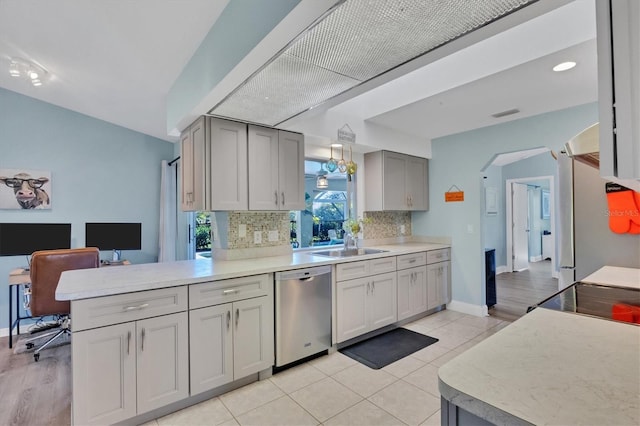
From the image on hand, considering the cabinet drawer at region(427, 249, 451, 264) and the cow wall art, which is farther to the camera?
the cabinet drawer at region(427, 249, 451, 264)

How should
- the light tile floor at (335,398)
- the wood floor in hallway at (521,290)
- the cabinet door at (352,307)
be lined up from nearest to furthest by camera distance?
the light tile floor at (335,398)
the cabinet door at (352,307)
the wood floor in hallway at (521,290)

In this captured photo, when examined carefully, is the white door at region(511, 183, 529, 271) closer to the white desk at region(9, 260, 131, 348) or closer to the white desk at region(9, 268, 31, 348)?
the white desk at region(9, 260, 131, 348)

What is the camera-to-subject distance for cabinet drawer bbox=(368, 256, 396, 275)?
131 inches

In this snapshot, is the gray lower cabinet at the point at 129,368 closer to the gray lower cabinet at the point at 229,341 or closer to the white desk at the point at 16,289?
the gray lower cabinet at the point at 229,341

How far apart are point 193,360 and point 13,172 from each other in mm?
3450

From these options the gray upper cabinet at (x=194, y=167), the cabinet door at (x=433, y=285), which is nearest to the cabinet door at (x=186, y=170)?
the gray upper cabinet at (x=194, y=167)

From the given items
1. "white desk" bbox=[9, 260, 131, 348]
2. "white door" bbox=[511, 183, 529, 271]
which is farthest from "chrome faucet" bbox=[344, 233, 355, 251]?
"white door" bbox=[511, 183, 529, 271]

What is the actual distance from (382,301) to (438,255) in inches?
48.5

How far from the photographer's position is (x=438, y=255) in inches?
164

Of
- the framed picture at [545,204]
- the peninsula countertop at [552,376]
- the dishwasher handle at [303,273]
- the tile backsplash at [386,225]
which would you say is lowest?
the dishwasher handle at [303,273]

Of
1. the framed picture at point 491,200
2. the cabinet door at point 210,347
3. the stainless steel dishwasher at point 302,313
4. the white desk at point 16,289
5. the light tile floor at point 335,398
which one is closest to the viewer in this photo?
the light tile floor at point 335,398

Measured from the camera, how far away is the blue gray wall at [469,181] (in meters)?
3.58

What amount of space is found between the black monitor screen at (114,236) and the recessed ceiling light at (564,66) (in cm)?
483

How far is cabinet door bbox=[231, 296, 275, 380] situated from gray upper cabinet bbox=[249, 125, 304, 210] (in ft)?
3.04
